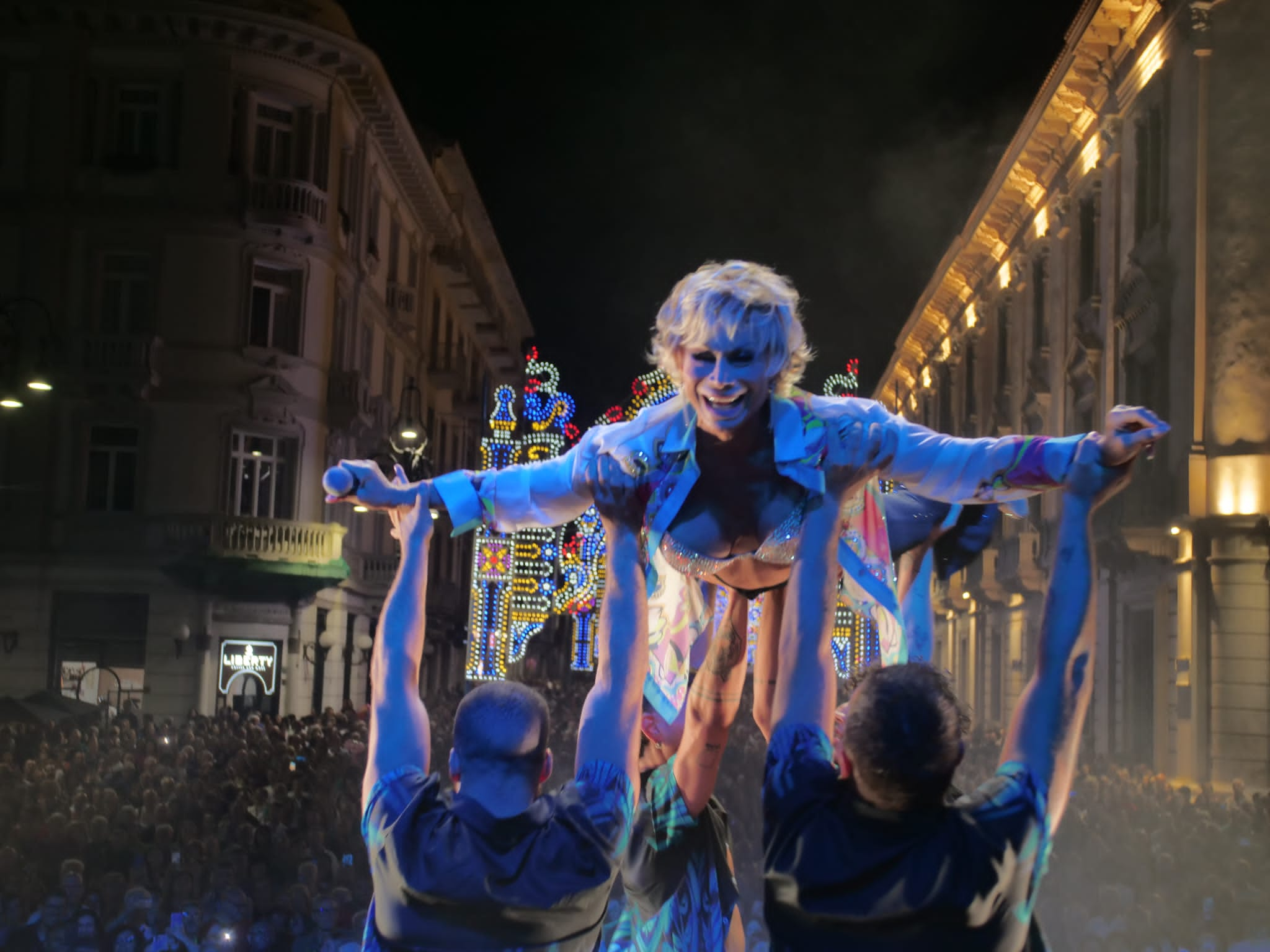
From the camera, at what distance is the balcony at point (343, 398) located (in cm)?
2383

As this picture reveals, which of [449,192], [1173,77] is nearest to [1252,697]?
[1173,77]

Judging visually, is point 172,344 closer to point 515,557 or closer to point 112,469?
point 112,469

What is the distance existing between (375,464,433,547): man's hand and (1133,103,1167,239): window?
18.1 metres

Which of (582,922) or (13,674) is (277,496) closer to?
(13,674)

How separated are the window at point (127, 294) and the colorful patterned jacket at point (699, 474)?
18797 mm

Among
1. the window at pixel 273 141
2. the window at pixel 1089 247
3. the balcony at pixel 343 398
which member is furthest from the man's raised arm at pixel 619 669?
the window at pixel 1089 247

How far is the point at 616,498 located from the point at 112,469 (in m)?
20.1

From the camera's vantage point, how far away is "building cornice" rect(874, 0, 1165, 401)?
2119 centimetres

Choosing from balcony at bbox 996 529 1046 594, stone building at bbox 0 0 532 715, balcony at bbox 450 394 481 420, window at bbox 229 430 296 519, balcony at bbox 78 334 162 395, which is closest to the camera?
stone building at bbox 0 0 532 715

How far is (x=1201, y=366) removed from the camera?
18219 mm

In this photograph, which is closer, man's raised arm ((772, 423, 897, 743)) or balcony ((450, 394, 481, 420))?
man's raised arm ((772, 423, 897, 743))

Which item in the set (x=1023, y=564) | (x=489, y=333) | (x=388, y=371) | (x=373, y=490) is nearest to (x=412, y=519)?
(x=373, y=490)

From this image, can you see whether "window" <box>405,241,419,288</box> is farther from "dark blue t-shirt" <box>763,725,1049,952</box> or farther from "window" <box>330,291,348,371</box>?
"dark blue t-shirt" <box>763,725,1049,952</box>

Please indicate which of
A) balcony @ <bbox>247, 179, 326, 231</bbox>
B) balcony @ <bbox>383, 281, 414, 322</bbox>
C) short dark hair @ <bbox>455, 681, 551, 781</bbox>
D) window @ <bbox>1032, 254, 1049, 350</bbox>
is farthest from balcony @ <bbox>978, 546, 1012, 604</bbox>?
short dark hair @ <bbox>455, 681, 551, 781</bbox>
